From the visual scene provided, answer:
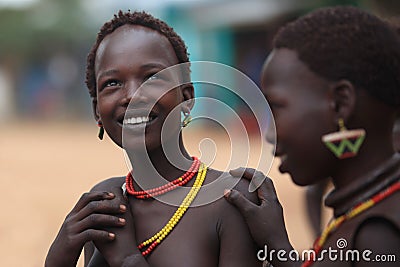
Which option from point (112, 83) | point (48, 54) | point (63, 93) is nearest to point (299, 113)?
point (112, 83)

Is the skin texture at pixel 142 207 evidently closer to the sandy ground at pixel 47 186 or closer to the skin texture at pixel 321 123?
the skin texture at pixel 321 123

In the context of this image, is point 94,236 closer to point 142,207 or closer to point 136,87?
point 142,207

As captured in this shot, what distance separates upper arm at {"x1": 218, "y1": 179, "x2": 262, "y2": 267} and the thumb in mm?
29

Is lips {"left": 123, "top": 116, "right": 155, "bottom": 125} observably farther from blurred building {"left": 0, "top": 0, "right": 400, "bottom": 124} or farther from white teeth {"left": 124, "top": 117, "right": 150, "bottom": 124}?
blurred building {"left": 0, "top": 0, "right": 400, "bottom": 124}

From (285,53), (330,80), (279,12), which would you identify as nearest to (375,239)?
(330,80)

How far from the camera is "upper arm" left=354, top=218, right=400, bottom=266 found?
1.91m

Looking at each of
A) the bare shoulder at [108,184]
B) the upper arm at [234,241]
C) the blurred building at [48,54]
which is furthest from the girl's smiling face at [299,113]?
the blurred building at [48,54]

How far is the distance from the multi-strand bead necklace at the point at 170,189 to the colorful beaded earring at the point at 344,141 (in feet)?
2.18

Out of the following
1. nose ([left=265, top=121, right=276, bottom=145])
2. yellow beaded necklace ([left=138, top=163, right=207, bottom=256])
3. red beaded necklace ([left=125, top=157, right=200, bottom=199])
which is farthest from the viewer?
red beaded necklace ([left=125, top=157, right=200, bottom=199])

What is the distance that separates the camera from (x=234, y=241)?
2.38 meters

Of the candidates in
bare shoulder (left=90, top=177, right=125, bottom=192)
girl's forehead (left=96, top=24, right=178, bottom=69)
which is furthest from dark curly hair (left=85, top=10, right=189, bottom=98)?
bare shoulder (left=90, top=177, right=125, bottom=192)

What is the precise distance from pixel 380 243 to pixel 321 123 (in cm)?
37

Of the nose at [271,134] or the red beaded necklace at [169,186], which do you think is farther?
the red beaded necklace at [169,186]

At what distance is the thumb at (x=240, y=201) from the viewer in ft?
7.84
